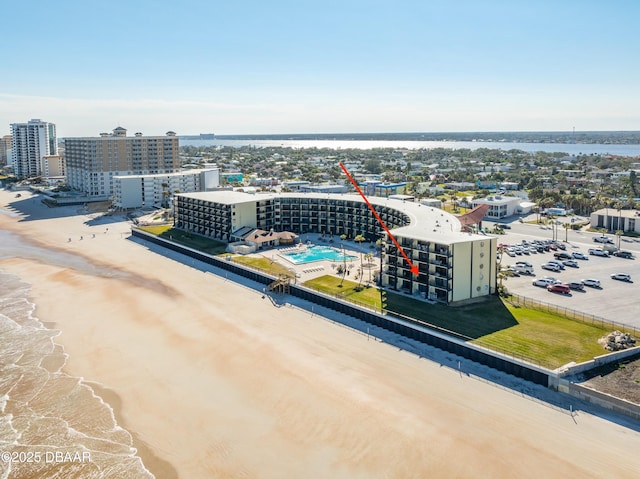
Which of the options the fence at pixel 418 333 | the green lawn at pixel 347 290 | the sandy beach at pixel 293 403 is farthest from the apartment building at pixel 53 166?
the green lawn at pixel 347 290

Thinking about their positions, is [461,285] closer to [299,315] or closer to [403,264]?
[403,264]

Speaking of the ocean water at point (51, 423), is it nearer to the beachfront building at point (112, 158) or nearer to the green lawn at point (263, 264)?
the green lawn at point (263, 264)

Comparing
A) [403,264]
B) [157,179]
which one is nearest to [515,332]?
[403,264]

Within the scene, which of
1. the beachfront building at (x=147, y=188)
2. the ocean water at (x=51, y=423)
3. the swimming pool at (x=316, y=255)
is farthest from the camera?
the beachfront building at (x=147, y=188)

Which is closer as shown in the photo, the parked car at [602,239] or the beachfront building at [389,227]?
the beachfront building at [389,227]

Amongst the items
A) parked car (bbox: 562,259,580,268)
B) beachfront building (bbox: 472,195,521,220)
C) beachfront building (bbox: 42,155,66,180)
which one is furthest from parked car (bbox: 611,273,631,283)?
beachfront building (bbox: 42,155,66,180)

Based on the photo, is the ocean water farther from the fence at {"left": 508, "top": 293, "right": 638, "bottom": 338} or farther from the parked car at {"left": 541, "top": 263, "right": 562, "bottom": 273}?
the parked car at {"left": 541, "top": 263, "right": 562, "bottom": 273}
